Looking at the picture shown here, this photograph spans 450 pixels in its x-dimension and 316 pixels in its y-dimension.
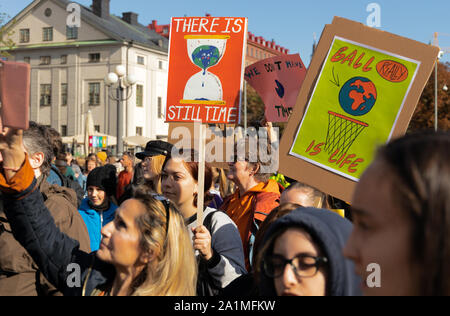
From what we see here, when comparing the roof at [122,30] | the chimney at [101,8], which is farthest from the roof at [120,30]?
the chimney at [101,8]

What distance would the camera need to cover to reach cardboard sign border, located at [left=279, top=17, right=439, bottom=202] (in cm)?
286

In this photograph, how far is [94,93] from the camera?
156 feet

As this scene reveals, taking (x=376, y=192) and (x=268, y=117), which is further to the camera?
(x=268, y=117)

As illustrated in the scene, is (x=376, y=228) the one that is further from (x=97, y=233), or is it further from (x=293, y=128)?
(x=97, y=233)

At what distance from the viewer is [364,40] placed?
9.84 feet

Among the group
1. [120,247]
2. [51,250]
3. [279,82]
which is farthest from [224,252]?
[279,82]

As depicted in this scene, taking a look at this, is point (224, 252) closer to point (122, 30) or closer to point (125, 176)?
point (125, 176)

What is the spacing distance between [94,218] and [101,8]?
4763 centimetres

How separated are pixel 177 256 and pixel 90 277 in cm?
43

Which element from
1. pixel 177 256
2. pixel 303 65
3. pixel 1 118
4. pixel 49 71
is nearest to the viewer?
pixel 1 118

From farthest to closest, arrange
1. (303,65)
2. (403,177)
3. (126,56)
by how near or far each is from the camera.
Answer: (126,56)
(303,65)
(403,177)

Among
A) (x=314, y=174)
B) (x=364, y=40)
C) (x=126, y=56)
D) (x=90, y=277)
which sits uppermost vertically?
(x=126, y=56)

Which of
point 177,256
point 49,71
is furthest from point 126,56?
point 177,256

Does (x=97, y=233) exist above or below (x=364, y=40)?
below
